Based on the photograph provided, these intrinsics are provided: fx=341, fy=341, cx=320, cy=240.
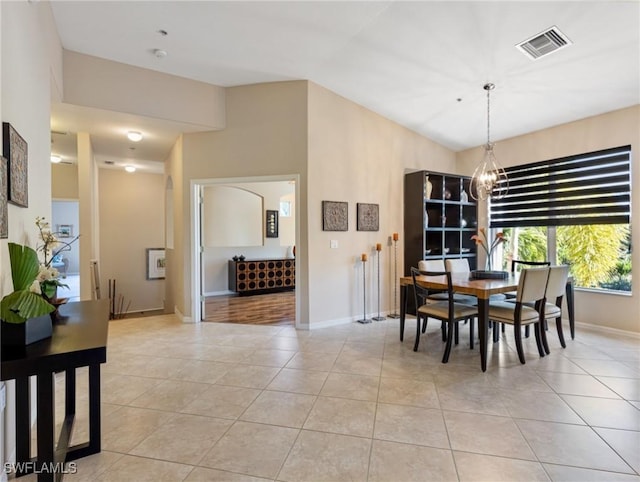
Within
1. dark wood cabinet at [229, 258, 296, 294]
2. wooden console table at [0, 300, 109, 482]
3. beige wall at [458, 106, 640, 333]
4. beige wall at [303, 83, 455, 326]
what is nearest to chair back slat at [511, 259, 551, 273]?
beige wall at [458, 106, 640, 333]

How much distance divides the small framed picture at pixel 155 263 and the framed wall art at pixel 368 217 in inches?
191

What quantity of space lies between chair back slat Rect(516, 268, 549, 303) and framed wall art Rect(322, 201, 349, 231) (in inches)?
Answer: 89.7

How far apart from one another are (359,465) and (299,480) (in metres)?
0.33

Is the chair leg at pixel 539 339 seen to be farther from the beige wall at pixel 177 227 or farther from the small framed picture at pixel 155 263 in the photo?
the small framed picture at pixel 155 263

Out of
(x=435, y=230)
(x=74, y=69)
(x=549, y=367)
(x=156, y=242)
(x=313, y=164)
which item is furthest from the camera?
(x=156, y=242)

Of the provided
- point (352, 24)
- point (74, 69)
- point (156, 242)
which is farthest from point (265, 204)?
point (352, 24)

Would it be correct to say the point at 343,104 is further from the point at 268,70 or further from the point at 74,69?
the point at 74,69

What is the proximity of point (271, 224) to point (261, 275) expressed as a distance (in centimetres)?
143

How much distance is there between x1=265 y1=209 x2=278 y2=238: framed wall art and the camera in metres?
8.38

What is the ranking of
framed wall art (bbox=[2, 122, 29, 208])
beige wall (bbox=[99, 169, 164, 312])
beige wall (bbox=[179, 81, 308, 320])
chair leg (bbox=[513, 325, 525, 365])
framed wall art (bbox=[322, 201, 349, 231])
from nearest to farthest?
framed wall art (bbox=[2, 122, 29, 208]) → chair leg (bbox=[513, 325, 525, 365]) → beige wall (bbox=[179, 81, 308, 320]) → framed wall art (bbox=[322, 201, 349, 231]) → beige wall (bbox=[99, 169, 164, 312])

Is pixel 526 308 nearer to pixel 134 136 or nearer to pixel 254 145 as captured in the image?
pixel 254 145

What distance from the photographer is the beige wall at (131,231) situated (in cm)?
711

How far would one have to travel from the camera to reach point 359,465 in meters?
1.83

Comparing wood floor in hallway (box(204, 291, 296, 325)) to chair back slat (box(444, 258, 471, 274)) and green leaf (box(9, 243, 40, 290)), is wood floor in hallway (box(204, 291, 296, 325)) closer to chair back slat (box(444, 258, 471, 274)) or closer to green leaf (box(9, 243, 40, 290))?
chair back slat (box(444, 258, 471, 274))
